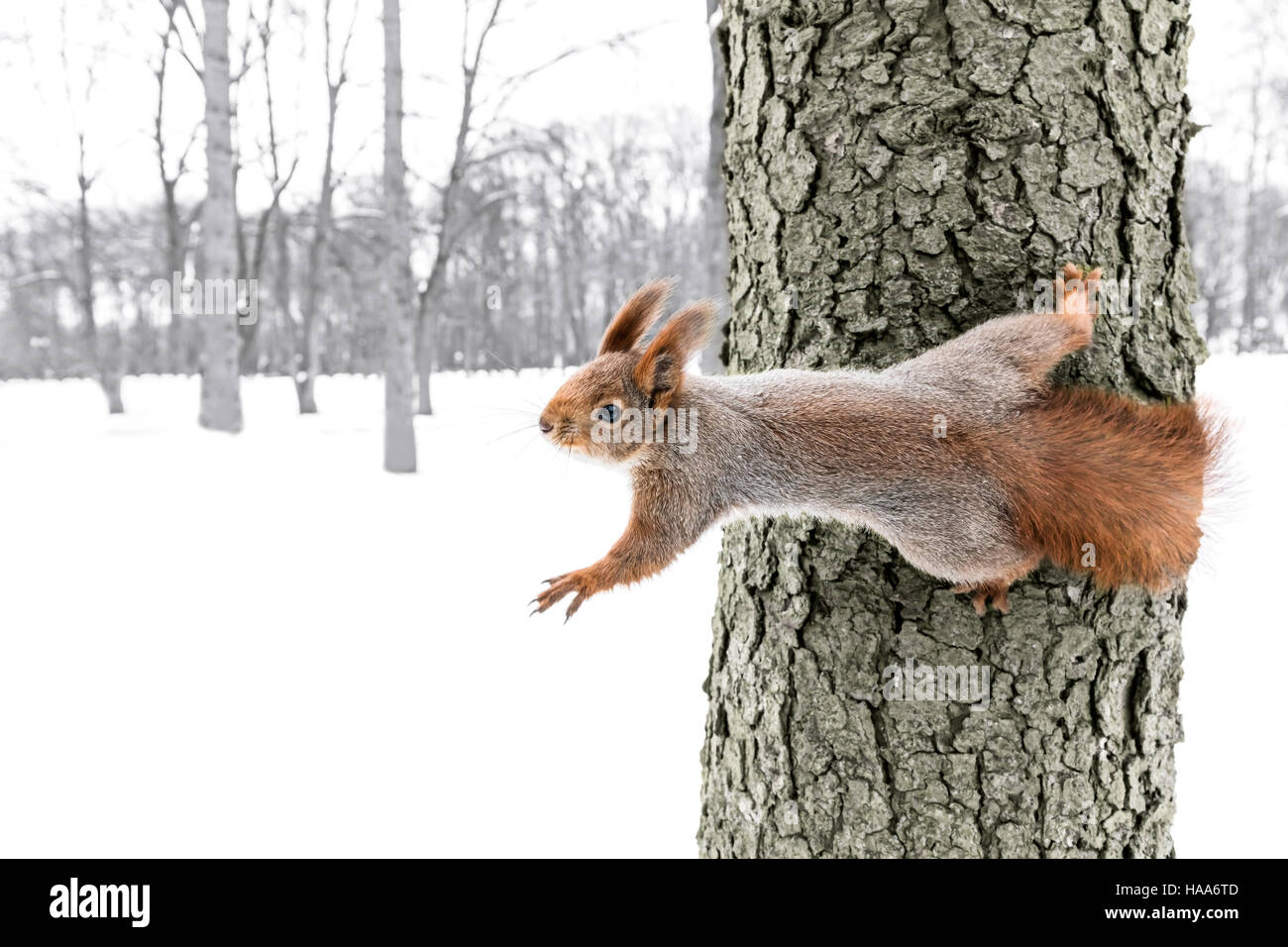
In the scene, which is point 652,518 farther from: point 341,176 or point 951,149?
point 341,176

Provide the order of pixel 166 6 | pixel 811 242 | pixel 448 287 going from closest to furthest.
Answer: pixel 811 242 < pixel 166 6 < pixel 448 287

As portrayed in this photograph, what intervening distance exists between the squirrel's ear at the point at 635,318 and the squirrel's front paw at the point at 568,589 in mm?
268

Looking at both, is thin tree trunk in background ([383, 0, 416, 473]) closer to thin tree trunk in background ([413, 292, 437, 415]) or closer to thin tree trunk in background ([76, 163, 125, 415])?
thin tree trunk in background ([413, 292, 437, 415])

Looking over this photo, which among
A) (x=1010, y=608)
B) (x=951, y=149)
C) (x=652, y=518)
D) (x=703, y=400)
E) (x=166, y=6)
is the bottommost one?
(x=1010, y=608)

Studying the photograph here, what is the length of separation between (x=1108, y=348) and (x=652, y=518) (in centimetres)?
71

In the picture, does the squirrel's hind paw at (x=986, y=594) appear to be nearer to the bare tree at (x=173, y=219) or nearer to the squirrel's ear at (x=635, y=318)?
the squirrel's ear at (x=635, y=318)

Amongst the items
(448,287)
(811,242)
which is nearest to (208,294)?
(448,287)

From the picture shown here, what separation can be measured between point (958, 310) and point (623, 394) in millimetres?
550

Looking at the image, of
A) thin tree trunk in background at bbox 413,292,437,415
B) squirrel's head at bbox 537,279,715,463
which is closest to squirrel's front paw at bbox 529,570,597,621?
squirrel's head at bbox 537,279,715,463

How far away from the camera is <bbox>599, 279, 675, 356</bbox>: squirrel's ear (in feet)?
3.20

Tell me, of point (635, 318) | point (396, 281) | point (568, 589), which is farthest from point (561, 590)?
point (396, 281)

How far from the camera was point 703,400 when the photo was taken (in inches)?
36.9

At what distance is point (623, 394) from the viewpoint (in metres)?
0.90

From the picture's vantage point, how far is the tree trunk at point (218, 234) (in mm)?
6094
